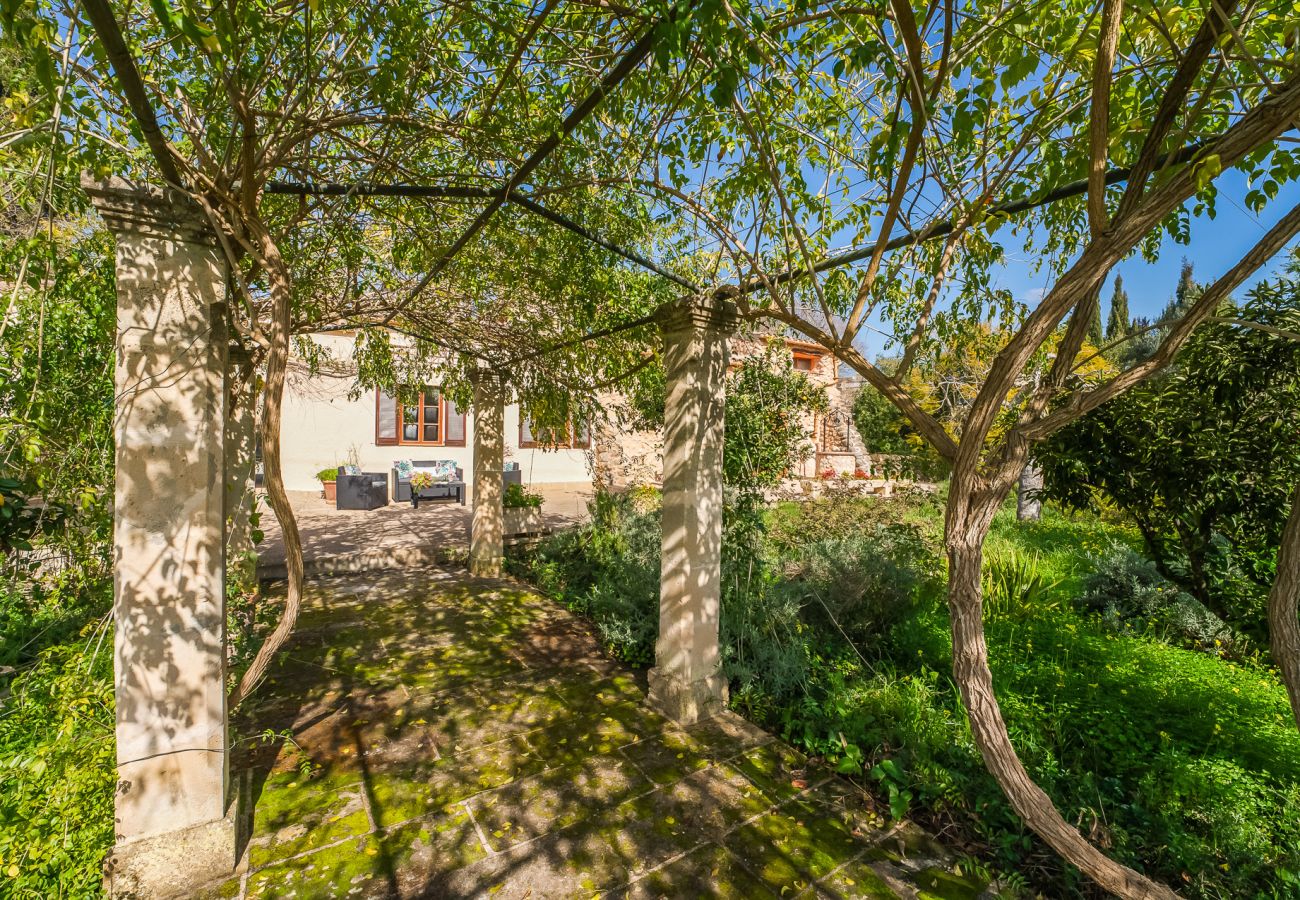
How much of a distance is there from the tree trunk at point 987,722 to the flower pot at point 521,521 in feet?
21.0

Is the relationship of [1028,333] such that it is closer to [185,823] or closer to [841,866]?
[841,866]

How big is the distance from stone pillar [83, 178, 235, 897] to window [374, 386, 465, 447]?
10.4m

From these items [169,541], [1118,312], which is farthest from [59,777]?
[1118,312]

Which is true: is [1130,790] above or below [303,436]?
below

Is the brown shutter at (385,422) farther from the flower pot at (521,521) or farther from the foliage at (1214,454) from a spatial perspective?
the foliage at (1214,454)

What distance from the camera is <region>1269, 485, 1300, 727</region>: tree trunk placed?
5.86ft

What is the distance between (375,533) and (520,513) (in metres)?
2.45

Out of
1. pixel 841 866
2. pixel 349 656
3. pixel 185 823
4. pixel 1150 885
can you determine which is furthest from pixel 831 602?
pixel 185 823

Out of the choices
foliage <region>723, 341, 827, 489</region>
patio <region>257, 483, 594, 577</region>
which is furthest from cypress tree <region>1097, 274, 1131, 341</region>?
foliage <region>723, 341, 827, 489</region>

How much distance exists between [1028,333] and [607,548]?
5512mm

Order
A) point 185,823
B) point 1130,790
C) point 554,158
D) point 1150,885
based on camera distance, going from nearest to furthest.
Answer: point 1150,885, point 185,823, point 1130,790, point 554,158

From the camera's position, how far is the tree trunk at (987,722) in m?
1.84

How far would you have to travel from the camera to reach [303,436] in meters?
11.8

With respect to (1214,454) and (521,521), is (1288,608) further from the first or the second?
(521,521)
